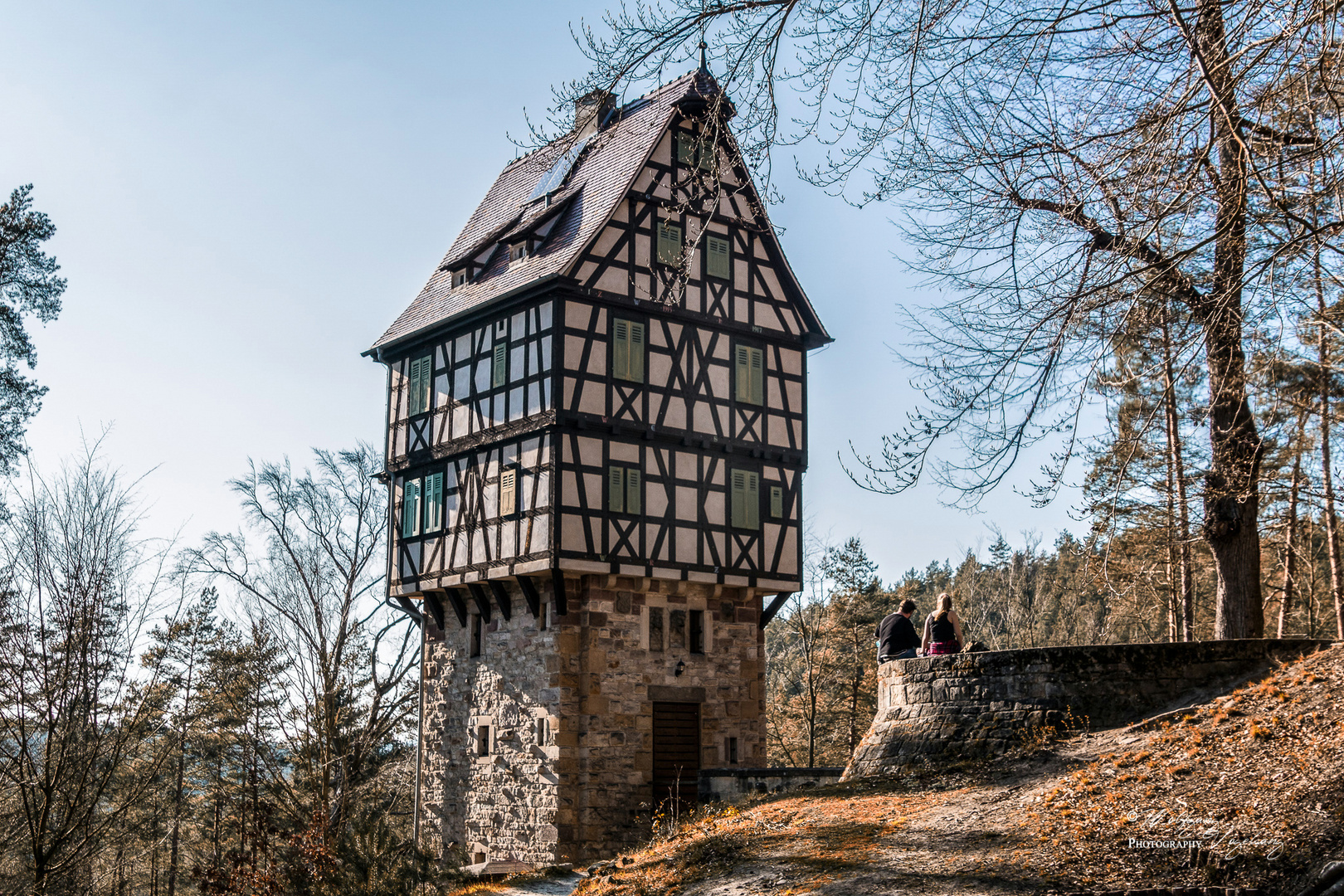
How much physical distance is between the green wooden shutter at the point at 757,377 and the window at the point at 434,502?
6.19m

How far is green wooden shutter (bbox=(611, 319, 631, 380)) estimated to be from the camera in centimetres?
2202

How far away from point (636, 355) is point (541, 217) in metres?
3.38

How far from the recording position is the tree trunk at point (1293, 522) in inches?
628

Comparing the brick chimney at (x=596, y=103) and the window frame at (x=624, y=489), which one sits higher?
the brick chimney at (x=596, y=103)

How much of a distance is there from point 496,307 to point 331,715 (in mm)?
10233

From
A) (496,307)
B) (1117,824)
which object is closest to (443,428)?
(496,307)

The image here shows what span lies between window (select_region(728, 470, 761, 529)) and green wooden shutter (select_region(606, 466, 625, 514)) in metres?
2.44

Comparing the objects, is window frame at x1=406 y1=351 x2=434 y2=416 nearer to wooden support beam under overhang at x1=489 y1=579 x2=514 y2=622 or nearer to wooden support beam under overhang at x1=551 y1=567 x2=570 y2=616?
wooden support beam under overhang at x1=489 y1=579 x2=514 y2=622

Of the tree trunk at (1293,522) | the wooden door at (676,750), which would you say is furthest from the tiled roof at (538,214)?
the tree trunk at (1293,522)

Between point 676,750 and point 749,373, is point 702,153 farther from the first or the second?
point 749,373

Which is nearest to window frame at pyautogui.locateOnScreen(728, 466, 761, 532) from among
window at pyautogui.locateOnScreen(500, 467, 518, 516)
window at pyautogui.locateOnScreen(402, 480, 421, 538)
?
window at pyautogui.locateOnScreen(500, 467, 518, 516)

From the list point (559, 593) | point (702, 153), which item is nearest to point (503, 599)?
point (559, 593)

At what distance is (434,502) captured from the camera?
77.6ft

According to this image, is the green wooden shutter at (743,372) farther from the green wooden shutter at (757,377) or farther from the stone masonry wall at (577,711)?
the stone masonry wall at (577,711)
